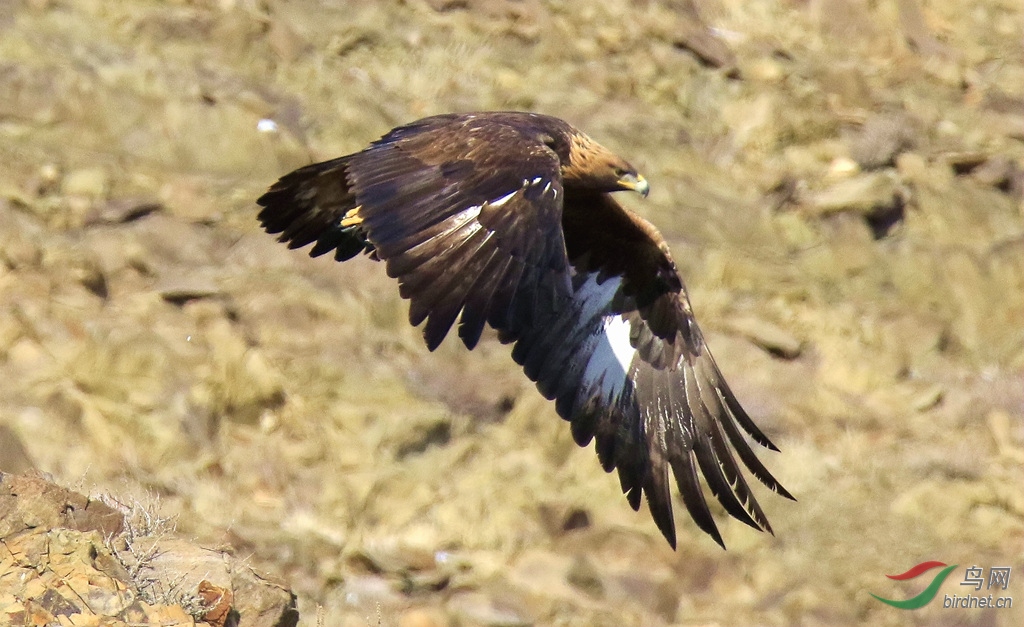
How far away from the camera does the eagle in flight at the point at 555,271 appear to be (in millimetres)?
5375

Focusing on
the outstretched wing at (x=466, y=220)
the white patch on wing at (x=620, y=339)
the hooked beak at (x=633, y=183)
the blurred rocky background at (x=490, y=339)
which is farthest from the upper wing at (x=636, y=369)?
the blurred rocky background at (x=490, y=339)

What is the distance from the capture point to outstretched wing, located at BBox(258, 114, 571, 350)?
17.3 ft

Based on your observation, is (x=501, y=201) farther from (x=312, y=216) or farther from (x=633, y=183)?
(x=312, y=216)

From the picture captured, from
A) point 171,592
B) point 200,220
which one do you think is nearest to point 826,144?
point 200,220

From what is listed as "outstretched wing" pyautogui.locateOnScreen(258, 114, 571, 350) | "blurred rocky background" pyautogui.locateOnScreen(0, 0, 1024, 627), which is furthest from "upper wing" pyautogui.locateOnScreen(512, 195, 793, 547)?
"blurred rocky background" pyautogui.locateOnScreen(0, 0, 1024, 627)

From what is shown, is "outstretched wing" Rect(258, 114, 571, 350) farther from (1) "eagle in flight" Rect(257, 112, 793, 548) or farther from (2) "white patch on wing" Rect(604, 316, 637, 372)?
(2) "white patch on wing" Rect(604, 316, 637, 372)

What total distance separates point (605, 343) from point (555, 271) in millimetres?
1849

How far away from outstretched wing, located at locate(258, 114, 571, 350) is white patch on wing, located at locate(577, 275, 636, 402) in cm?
135

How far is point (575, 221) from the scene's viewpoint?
23.9ft

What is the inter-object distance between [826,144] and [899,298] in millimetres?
1759

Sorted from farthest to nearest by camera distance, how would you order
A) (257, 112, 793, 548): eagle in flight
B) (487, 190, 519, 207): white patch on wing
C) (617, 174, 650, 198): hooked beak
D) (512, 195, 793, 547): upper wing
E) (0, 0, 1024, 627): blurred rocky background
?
(0, 0, 1024, 627): blurred rocky background → (617, 174, 650, 198): hooked beak → (512, 195, 793, 547): upper wing → (487, 190, 519, 207): white patch on wing → (257, 112, 793, 548): eagle in flight

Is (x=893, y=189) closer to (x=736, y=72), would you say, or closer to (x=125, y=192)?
(x=736, y=72)

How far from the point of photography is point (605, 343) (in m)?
7.21

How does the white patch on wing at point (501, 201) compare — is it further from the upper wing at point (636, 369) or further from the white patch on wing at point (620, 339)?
the white patch on wing at point (620, 339)
